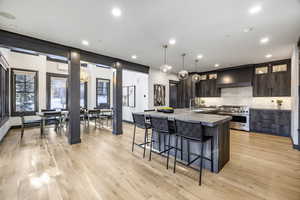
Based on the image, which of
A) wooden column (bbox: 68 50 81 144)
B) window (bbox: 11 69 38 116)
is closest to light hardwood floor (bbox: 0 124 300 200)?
wooden column (bbox: 68 50 81 144)

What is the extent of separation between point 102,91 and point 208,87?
6302mm

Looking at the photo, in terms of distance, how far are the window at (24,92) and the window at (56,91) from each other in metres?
0.61

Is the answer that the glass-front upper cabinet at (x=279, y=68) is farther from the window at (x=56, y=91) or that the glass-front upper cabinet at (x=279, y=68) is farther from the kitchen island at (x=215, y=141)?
the window at (x=56, y=91)

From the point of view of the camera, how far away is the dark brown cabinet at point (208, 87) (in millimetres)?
6683

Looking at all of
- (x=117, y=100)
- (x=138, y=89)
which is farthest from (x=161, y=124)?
(x=138, y=89)

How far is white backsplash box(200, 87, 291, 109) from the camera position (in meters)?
5.30

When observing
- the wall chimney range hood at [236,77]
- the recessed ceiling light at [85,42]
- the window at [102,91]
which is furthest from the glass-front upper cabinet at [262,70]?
the window at [102,91]

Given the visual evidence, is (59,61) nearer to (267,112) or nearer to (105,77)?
(105,77)

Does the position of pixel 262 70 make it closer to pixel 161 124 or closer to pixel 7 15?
pixel 161 124

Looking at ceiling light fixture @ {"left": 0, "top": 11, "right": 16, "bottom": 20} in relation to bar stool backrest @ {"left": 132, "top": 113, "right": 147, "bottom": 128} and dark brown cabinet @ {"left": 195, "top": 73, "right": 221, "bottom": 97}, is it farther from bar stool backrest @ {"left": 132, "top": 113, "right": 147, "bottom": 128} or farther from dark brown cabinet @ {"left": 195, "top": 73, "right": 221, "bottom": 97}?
dark brown cabinet @ {"left": 195, "top": 73, "right": 221, "bottom": 97}

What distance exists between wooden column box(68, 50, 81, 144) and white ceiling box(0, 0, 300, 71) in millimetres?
414

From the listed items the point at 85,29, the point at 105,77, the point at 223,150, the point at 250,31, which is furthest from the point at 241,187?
the point at 105,77

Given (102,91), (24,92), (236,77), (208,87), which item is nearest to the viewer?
(24,92)

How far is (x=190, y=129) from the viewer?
2.20m
